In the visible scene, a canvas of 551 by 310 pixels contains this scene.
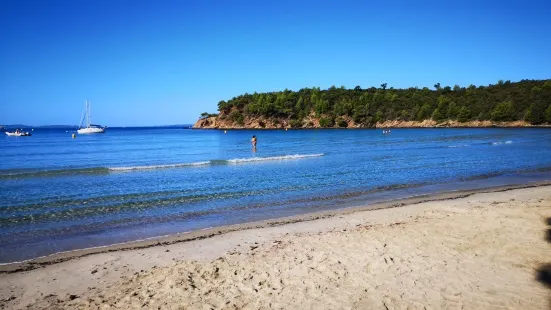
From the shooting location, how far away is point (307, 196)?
679 inches

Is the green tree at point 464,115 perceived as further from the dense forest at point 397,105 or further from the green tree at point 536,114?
the green tree at point 536,114

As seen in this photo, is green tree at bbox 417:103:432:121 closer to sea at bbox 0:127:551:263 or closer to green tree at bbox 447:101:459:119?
green tree at bbox 447:101:459:119

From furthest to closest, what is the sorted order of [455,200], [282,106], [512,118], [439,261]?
[282,106], [512,118], [455,200], [439,261]

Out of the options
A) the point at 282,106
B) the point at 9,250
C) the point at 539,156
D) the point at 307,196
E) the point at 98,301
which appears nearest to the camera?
the point at 98,301

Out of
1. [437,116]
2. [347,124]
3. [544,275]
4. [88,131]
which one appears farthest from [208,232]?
[347,124]

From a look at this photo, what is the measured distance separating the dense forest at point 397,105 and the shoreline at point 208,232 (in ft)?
375

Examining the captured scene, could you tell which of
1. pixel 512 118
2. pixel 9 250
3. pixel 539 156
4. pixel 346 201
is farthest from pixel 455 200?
pixel 512 118

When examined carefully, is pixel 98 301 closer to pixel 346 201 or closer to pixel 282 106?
pixel 346 201

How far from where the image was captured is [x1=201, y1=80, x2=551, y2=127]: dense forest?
389 feet

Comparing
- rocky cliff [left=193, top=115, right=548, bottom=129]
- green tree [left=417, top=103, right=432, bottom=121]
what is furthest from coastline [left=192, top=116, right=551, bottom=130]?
green tree [left=417, top=103, right=432, bottom=121]

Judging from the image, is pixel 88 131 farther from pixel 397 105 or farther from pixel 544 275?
pixel 544 275

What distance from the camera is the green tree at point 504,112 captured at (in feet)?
379

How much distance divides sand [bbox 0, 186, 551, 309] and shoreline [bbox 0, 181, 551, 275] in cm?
17

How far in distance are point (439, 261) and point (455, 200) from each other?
812 cm
